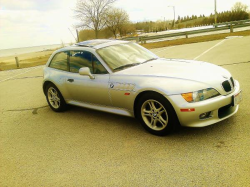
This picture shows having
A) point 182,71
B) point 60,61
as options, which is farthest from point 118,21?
point 182,71

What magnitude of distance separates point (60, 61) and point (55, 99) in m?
0.88

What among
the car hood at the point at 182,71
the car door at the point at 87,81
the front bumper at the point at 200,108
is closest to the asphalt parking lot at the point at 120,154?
the front bumper at the point at 200,108

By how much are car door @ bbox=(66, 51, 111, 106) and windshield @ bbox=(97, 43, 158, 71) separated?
179mm

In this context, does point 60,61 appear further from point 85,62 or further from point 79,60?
point 85,62

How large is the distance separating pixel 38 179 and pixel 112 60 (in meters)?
2.34

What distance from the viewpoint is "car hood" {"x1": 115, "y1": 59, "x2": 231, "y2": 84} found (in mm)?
3611

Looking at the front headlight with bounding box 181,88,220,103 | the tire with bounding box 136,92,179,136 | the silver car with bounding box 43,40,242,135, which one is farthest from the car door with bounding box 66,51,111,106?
the front headlight with bounding box 181,88,220,103

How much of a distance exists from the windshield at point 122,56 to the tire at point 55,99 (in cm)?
152

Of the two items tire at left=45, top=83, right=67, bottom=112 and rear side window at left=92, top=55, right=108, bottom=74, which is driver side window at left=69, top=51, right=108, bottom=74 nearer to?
rear side window at left=92, top=55, right=108, bottom=74

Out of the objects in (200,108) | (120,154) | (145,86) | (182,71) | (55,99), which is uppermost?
(182,71)

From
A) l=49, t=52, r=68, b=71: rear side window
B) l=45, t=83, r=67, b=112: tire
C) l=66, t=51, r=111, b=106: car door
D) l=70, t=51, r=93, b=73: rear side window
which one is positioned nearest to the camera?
l=66, t=51, r=111, b=106: car door

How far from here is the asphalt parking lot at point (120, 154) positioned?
9.23 feet

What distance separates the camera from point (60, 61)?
18.0 feet

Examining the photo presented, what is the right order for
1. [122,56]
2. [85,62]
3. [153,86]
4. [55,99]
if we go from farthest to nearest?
[55,99], [85,62], [122,56], [153,86]
